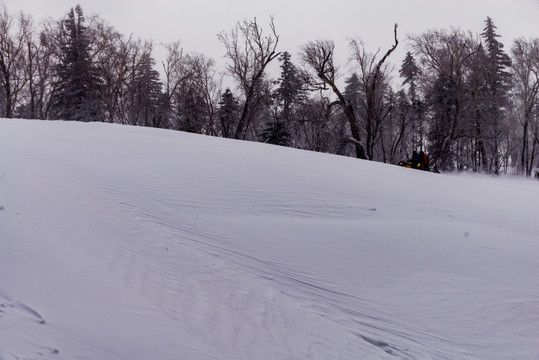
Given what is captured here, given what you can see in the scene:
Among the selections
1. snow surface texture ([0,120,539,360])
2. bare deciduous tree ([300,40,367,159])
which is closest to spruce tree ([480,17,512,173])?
bare deciduous tree ([300,40,367,159])

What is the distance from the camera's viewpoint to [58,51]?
32.3 meters

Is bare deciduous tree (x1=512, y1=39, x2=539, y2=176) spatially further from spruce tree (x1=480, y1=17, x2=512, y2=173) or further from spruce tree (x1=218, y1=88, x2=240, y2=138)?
spruce tree (x1=218, y1=88, x2=240, y2=138)

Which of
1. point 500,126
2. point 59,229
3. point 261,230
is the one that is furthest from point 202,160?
point 500,126

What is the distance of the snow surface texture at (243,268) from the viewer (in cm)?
255

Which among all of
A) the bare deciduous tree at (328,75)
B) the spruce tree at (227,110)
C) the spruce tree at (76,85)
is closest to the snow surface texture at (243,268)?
the bare deciduous tree at (328,75)

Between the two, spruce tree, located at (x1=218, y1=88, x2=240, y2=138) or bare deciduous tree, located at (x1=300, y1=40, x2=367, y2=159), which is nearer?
bare deciduous tree, located at (x1=300, y1=40, x2=367, y2=159)

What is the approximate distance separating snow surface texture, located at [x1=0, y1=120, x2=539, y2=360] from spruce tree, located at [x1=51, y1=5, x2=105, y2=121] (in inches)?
1039

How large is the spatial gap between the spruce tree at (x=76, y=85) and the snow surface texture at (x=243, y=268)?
86.6 ft

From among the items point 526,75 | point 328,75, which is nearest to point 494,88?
point 526,75

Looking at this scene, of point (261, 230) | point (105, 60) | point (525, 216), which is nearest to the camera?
point (261, 230)

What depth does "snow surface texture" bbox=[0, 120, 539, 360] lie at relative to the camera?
8.38 feet

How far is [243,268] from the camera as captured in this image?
3.68 meters

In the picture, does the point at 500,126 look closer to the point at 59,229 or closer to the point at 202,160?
the point at 202,160

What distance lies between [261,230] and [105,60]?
31688 mm
